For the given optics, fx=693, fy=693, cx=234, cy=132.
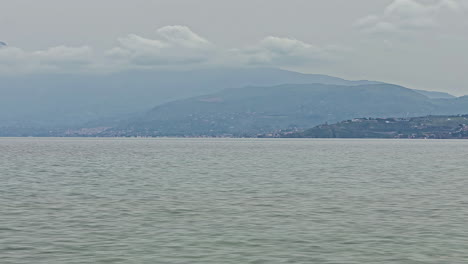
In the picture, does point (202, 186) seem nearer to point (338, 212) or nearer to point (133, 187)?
point (133, 187)

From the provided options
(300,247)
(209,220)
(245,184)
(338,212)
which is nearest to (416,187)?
(245,184)

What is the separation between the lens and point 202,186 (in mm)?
67125

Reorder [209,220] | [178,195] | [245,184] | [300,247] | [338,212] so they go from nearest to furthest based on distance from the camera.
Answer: [300,247], [209,220], [338,212], [178,195], [245,184]

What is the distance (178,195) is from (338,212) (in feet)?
53.8

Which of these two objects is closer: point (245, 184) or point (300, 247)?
point (300, 247)

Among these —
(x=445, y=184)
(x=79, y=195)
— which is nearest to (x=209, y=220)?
(x=79, y=195)

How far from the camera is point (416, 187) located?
67.3 meters

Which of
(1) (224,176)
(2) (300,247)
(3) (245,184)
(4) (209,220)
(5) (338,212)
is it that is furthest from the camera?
(1) (224,176)

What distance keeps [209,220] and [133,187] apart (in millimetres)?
25501

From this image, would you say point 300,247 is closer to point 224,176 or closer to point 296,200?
point 296,200

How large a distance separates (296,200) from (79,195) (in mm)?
17659

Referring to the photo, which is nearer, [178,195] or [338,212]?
[338,212]

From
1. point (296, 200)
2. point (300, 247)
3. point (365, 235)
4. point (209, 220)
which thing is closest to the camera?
point (300, 247)

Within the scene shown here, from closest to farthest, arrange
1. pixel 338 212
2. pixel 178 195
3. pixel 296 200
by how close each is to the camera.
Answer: pixel 338 212, pixel 296 200, pixel 178 195
